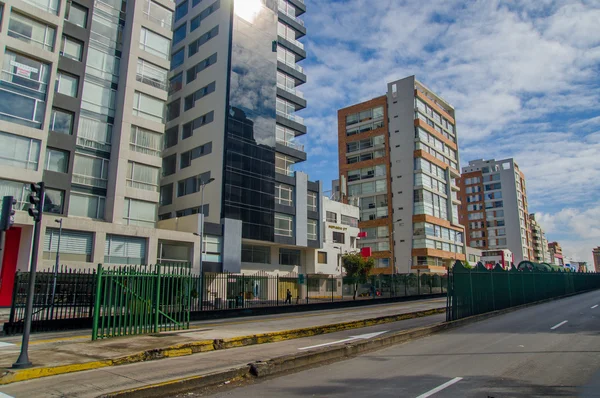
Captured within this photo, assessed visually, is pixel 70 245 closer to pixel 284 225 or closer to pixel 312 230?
pixel 284 225

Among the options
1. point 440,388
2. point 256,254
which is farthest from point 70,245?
point 440,388

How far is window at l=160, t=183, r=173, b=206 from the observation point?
47.5 metres

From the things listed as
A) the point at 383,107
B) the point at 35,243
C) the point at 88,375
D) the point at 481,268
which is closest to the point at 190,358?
the point at 88,375

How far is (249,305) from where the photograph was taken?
24172 millimetres

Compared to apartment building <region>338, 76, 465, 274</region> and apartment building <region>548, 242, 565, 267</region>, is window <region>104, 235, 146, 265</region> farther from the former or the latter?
apartment building <region>548, 242, 565, 267</region>

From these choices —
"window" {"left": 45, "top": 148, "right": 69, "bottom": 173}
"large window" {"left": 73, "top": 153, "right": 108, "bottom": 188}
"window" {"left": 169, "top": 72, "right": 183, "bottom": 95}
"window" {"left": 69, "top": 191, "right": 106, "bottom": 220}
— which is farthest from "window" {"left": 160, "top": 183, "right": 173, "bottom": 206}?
"window" {"left": 45, "top": 148, "right": 69, "bottom": 173}

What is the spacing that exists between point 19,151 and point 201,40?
2547cm

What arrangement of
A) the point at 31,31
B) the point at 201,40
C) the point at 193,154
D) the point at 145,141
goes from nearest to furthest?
the point at 31,31, the point at 145,141, the point at 193,154, the point at 201,40

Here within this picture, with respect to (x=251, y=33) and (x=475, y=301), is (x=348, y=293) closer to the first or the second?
(x=475, y=301)

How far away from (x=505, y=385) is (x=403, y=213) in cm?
7024

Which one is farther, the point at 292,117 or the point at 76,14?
the point at 292,117

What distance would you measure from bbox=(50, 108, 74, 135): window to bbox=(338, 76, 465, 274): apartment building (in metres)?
48.8

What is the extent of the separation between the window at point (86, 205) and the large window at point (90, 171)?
1024mm

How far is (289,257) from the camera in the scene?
50.8 m
